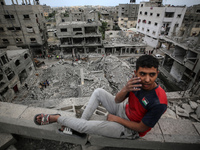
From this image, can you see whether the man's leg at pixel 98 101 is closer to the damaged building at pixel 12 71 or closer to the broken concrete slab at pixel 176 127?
the broken concrete slab at pixel 176 127

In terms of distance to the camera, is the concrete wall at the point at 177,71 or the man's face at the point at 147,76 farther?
the concrete wall at the point at 177,71

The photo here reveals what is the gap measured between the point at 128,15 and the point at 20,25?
37.4m

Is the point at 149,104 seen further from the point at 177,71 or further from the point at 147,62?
the point at 177,71

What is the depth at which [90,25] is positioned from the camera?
2238 centimetres

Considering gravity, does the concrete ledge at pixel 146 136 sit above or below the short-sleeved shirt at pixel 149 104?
below

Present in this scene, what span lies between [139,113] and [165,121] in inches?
59.5

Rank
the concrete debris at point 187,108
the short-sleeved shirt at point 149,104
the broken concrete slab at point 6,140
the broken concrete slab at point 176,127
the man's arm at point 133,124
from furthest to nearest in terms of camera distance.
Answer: the concrete debris at point 187,108 → the broken concrete slab at point 6,140 → the broken concrete slab at point 176,127 → the man's arm at point 133,124 → the short-sleeved shirt at point 149,104

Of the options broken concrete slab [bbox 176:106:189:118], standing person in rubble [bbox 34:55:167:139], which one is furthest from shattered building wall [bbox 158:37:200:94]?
standing person in rubble [bbox 34:55:167:139]

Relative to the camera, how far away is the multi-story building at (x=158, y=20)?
25.0 meters

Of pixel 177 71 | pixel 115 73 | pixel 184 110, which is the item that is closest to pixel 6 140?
pixel 184 110

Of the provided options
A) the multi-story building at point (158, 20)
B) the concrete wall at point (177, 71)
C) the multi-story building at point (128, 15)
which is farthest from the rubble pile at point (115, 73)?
the multi-story building at point (128, 15)

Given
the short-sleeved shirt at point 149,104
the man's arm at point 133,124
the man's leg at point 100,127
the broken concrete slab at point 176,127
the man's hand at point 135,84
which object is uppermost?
the man's hand at point 135,84

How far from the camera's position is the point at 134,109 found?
9.02 feet

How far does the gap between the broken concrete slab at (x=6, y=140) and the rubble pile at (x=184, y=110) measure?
5900 millimetres
